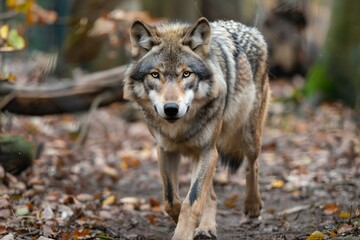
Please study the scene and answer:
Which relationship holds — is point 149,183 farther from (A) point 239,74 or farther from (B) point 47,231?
(B) point 47,231

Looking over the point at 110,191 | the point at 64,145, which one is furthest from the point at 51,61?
the point at 110,191

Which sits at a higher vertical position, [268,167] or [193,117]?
[193,117]

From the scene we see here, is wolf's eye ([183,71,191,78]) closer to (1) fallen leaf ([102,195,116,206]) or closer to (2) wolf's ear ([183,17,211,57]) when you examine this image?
(2) wolf's ear ([183,17,211,57])

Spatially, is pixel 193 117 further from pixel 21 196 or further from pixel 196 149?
pixel 21 196

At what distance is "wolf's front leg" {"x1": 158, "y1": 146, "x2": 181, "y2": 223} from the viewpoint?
16.0ft

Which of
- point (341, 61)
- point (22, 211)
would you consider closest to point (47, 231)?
point (22, 211)

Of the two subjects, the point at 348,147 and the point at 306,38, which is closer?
the point at 348,147

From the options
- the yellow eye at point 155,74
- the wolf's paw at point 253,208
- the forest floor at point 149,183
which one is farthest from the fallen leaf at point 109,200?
the yellow eye at point 155,74

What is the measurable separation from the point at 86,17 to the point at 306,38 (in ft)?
24.1

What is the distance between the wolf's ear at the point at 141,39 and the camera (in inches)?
188

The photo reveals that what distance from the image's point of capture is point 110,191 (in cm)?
677

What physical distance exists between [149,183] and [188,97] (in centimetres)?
304

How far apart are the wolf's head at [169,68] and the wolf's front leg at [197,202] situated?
0.50 meters

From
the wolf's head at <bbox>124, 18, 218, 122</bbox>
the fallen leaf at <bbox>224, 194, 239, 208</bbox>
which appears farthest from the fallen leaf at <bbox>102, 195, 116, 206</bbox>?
the wolf's head at <bbox>124, 18, 218, 122</bbox>
